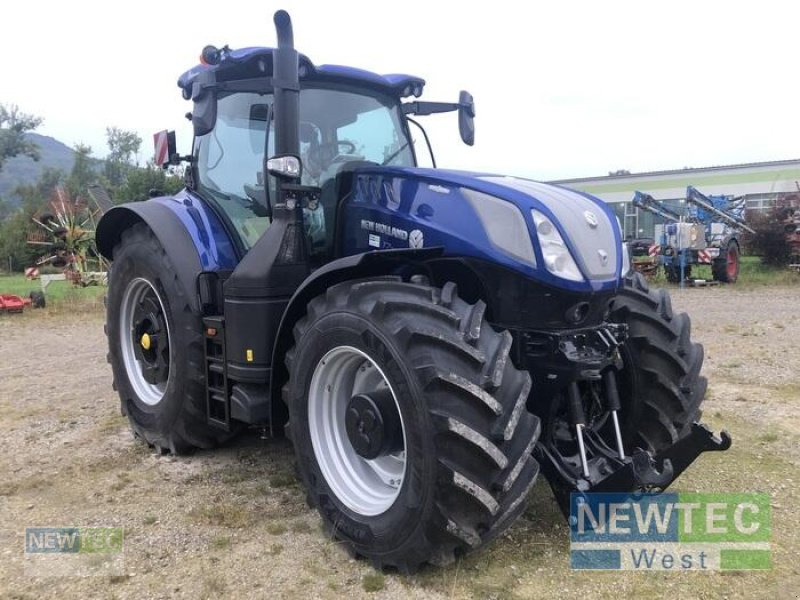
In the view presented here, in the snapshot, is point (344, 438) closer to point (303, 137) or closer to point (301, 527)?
point (301, 527)

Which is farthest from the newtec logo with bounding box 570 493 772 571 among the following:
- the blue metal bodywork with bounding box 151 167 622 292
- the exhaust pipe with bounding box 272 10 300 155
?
the exhaust pipe with bounding box 272 10 300 155

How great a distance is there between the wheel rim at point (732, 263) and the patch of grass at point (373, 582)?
691 inches

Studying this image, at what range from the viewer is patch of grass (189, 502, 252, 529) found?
342 cm

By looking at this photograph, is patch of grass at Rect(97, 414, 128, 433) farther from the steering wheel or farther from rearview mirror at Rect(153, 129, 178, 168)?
the steering wheel

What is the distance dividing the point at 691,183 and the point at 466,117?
3510cm

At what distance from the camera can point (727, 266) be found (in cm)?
1772

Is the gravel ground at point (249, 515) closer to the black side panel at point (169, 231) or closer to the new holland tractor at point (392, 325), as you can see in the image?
the new holland tractor at point (392, 325)

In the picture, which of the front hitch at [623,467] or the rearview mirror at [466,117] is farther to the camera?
the rearview mirror at [466,117]

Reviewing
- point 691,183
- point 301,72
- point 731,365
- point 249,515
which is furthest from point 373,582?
point 691,183

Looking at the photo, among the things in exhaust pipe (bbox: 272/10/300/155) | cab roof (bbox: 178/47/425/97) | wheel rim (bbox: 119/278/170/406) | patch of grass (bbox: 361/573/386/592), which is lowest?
patch of grass (bbox: 361/573/386/592)

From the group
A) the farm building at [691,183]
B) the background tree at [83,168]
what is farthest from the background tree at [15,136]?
the farm building at [691,183]

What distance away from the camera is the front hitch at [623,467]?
2838mm

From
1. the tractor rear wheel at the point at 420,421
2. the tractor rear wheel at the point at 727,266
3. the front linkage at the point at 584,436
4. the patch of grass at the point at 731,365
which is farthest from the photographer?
the tractor rear wheel at the point at 727,266

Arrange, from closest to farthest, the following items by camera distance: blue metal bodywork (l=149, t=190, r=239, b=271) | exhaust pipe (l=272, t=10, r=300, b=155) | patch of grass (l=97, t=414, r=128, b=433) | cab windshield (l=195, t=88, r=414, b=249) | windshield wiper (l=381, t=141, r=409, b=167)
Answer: exhaust pipe (l=272, t=10, r=300, b=155), cab windshield (l=195, t=88, r=414, b=249), blue metal bodywork (l=149, t=190, r=239, b=271), windshield wiper (l=381, t=141, r=409, b=167), patch of grass (l=97, t=414, r=128, b=433)
